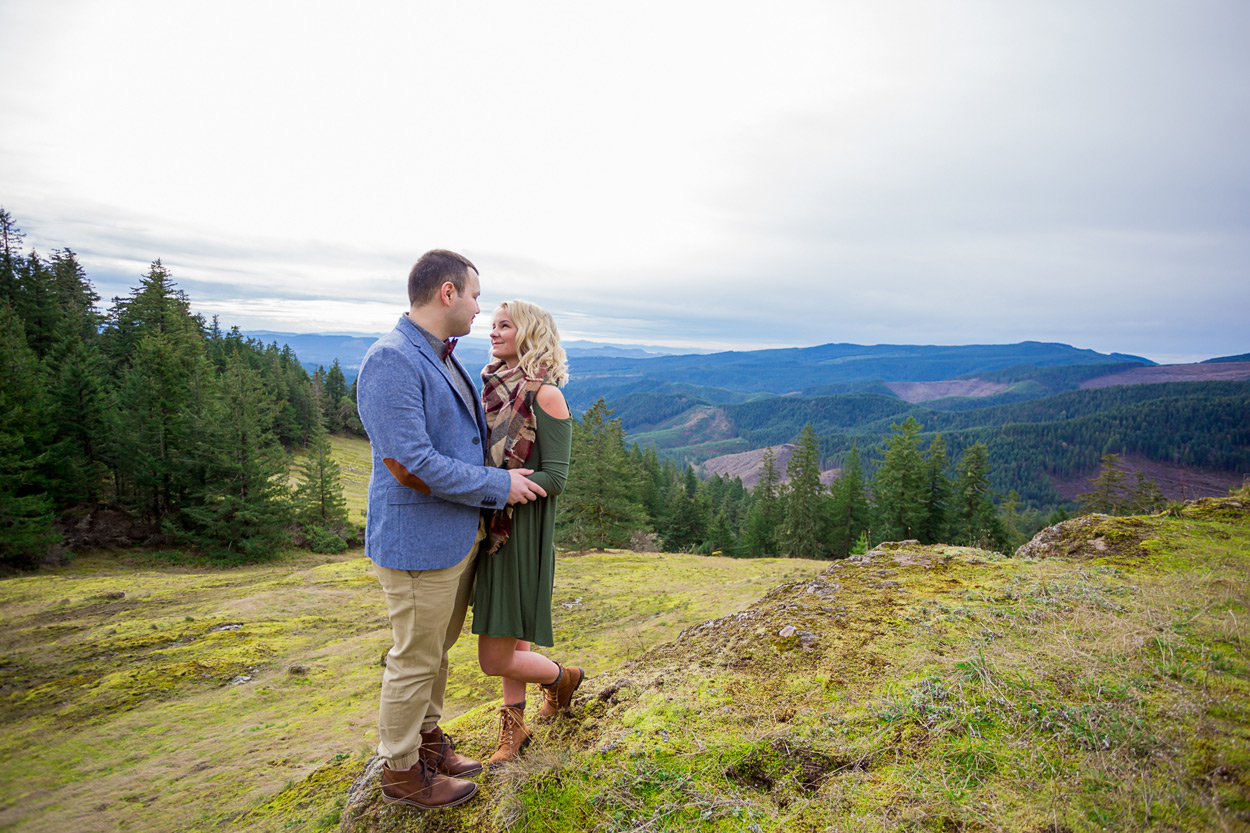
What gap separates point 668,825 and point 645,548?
113ft

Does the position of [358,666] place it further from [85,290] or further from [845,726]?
[85,290]

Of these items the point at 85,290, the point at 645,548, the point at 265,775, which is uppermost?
the point at 85,290

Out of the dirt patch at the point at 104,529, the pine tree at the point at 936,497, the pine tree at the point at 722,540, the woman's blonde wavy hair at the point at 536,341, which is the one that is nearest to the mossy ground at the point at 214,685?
the woman's blonde wavy hair at the point at 536,341

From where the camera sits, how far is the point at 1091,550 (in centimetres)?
532

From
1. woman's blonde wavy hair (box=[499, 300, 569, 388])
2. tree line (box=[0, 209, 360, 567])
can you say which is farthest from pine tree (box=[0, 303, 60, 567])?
woman's blonde wavy hair (box=[499, 300, 569, 388])

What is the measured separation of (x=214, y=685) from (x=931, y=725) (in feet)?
31.6

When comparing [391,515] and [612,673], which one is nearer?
[391,515]

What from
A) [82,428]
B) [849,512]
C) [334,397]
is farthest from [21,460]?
[334,397]

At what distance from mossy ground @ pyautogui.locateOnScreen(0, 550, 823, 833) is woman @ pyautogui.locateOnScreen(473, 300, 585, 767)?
5.74 feet

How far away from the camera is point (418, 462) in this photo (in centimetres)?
256

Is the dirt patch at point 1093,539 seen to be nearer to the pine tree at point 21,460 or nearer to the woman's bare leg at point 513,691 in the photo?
the woman's bare leg at point 513,691

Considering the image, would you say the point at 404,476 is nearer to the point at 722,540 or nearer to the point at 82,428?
the point at 82,428

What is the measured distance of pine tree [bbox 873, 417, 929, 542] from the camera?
89.8ft

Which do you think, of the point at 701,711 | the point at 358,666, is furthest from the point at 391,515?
the point at 358,666
